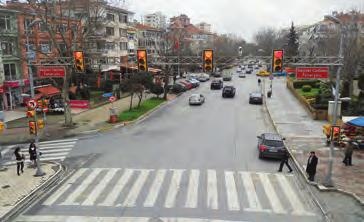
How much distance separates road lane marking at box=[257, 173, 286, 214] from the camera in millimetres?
13992

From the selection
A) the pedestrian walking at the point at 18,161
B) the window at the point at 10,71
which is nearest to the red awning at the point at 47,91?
the window at the point at 10,71

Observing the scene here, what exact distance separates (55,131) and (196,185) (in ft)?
54.7

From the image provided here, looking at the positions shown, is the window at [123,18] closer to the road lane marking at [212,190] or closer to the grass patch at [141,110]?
the grass patch at [141,110]

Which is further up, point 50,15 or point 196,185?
point 50,15

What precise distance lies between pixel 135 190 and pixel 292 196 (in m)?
7.24

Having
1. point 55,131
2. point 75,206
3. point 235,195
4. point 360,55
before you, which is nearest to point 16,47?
point 55,131

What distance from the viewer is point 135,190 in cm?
1591

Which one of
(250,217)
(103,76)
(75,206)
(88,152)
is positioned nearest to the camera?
(250,217)

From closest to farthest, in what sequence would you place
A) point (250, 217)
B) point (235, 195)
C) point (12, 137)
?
point (250, 217) < point (235, 195) < point (12, 137)

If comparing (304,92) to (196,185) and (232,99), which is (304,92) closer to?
(232,99)

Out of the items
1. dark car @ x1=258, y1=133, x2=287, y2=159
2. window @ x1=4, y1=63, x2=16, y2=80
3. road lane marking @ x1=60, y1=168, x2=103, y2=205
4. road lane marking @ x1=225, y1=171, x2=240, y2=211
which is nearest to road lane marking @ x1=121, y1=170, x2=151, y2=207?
road lane marking @ x1=60, y1=168, x2=103, y2=205

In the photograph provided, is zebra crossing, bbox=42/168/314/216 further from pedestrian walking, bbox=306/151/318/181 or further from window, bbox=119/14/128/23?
window, bbox=119/14/128/23

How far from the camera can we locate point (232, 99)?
45125 mm

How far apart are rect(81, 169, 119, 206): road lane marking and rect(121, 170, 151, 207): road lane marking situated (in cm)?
143
